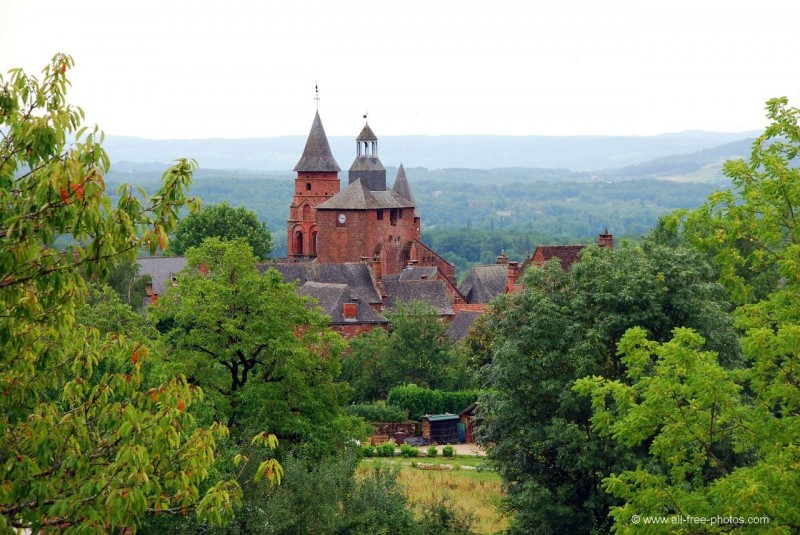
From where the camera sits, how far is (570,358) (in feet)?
91.7

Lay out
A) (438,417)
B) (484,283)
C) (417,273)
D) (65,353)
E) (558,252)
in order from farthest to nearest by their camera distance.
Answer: (417,273) → (484,283) → (558,252) → (438,417) → (65,353)

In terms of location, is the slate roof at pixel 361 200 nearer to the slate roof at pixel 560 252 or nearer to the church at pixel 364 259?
the church at pixel 364 259

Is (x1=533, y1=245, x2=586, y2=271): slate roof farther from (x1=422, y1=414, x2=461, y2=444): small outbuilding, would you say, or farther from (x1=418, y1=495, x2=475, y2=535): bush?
(x1=418, y1=495, x2=475, y2=535): bush

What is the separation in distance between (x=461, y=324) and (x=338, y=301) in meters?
6.68

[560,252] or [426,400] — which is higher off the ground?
[560,252]

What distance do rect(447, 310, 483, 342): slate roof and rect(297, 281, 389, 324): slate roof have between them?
142 inches

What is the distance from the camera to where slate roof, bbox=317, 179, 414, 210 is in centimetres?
9931

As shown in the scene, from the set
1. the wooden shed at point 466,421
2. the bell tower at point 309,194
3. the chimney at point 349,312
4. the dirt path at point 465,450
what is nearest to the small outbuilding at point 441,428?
the wooden shed at point 466,421

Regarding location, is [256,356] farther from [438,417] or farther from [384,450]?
[438,417]

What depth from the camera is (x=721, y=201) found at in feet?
63.8

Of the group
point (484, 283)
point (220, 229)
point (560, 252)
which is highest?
point (560, 252)

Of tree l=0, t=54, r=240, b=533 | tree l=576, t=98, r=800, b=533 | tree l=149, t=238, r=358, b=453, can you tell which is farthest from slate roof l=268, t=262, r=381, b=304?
tree l=0, t=54, r=240, b=533

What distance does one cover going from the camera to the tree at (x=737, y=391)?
16.4 metres

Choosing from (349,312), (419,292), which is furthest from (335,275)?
(349,312)
